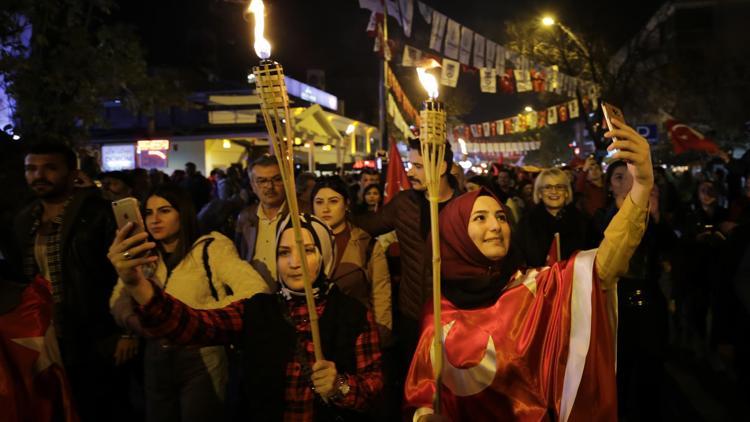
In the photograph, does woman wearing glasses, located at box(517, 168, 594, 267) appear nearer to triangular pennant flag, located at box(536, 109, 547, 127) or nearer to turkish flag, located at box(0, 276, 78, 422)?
turkish flag, located at box(0, 276, 78, 422)

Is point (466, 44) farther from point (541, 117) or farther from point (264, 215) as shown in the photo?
point (541, 117)

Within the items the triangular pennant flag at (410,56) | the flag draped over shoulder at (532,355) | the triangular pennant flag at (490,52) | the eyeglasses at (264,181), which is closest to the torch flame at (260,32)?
the flag draped over shoulder at (532,355)

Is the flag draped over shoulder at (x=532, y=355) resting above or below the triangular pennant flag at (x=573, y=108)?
below

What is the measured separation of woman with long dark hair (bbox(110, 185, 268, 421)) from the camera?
362cm

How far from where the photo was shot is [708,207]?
764 cm

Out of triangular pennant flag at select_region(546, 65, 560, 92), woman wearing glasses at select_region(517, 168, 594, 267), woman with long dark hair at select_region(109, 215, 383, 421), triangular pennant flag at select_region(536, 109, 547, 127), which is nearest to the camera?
→ woman with long dark hair at select_region(109, 215, 383, 421)

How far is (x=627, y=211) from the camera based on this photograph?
245 cm

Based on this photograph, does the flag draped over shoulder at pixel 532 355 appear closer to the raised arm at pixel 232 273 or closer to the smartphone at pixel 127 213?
the raised arm at pixel 232 273

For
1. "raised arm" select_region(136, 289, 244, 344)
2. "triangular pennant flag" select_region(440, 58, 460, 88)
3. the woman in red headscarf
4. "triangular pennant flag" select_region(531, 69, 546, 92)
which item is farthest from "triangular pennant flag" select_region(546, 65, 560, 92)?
"raised arm" select_region(136, 289, 244, 344)

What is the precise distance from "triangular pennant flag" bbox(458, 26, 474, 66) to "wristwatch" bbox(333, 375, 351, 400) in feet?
40.3

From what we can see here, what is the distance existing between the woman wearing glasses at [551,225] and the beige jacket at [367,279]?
1.25m

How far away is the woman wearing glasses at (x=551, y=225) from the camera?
5.08 meters

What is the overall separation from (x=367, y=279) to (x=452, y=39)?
10.3m

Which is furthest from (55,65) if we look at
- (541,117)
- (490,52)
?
(541,117)
